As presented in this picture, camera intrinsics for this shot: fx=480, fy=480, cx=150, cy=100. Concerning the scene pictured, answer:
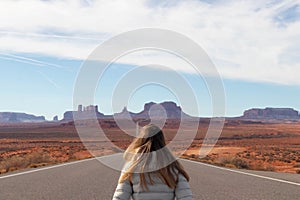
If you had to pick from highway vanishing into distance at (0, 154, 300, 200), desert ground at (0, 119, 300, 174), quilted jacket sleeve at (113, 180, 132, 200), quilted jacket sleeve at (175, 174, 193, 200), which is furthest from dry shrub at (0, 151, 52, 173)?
quilted jacket sleeve at (175, 174, 193, 200)

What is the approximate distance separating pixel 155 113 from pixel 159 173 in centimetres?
408

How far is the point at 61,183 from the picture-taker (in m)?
13.0

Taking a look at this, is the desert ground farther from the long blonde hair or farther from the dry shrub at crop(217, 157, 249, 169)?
the long blonde hair

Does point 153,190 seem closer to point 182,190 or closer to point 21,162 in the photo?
point 182,190

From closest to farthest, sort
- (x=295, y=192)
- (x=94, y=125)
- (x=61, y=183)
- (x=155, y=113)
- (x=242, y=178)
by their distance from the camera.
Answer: (x=94, y=125) < (x=155, y=113) < (x=295, y=192) < (x=61, y=183) < (x=242, y=178)

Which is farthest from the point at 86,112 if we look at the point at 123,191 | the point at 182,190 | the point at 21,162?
the point at 21,162

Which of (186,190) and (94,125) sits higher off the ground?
(94,125)

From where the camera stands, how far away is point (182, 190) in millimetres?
3762

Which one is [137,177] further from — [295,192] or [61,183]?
[61,183]

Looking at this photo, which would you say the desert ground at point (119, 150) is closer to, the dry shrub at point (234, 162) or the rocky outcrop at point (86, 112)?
the dry shrub at point (234, 162)

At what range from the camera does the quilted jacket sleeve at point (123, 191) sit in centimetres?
377

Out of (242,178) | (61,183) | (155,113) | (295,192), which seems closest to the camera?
(155,113)

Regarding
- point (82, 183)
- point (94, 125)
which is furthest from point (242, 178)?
point (94, 125)

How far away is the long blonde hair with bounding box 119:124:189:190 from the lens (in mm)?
3760
